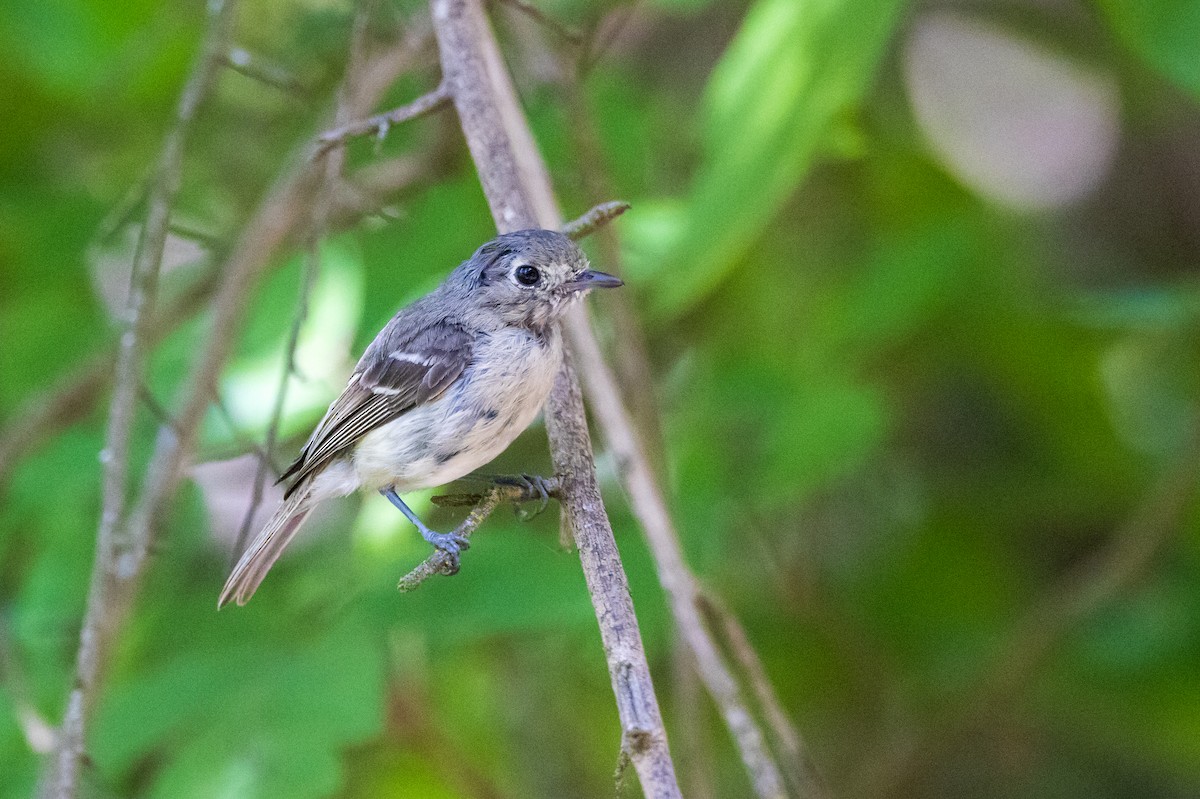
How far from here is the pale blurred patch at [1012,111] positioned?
5.07 m

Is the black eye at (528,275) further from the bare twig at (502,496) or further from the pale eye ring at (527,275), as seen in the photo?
the bare twig at (502,496)

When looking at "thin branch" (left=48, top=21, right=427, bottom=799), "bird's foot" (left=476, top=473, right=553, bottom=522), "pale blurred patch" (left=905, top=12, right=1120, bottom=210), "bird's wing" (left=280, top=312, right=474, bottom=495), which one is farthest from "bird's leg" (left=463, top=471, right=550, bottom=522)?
"pale blurred patch" (left=905, top=12, right=1120, bottom=210)

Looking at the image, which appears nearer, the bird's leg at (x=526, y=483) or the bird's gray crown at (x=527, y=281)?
the bird's leg at (x=526, y=483)

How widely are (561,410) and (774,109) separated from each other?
2.55ft

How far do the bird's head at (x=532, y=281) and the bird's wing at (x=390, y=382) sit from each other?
116 mm

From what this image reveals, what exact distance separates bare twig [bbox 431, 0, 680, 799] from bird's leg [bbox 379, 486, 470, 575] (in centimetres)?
25

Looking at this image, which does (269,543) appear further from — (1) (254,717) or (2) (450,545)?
(2) (450,545)

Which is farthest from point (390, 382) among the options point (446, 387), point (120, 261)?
point (120, 261)

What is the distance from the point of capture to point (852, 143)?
3451 mm

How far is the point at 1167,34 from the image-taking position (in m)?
2.63

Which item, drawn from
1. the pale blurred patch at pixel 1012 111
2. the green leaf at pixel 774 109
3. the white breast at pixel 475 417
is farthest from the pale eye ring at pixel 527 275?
the pale blurred patch at pixel 1012 111

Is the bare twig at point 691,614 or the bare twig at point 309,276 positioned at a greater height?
the bare twig at point 309,276

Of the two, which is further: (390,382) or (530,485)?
(390,382)

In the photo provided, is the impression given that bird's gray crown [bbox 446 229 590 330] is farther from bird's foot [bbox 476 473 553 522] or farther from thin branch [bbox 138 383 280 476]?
thin branch [bbox 138 383 280 476]
